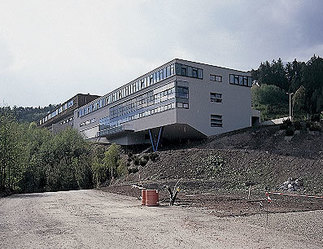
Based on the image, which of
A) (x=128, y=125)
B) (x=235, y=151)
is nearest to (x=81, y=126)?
(x=128, y=125)

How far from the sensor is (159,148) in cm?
5056

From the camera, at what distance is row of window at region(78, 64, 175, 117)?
47.2 m

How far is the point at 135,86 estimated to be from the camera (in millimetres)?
55469

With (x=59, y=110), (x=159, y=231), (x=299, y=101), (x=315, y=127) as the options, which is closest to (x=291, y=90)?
(x=299, y=101)

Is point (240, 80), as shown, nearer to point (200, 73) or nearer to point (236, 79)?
point (236, 79)

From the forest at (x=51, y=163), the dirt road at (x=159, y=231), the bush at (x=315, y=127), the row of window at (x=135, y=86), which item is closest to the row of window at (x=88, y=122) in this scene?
the row of window at (x=135, y=86)

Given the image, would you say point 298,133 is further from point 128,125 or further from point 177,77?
point 128,125

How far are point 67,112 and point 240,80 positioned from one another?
5424 centimetres

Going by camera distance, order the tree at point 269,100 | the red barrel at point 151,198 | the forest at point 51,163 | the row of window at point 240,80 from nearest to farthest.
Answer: the red barrel at point 151,198
the forest at point 51,163
the row of window at point 240,80
the tree at point 269,100

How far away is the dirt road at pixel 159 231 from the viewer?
9.20m

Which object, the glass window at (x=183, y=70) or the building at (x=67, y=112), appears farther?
the building at (x=67, y=112)

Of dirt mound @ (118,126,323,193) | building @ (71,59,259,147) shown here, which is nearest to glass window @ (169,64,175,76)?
building @ (71,59,259,147)

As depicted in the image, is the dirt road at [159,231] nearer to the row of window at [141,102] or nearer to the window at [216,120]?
the row of window at [141,102]

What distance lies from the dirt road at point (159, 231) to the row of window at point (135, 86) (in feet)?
109
